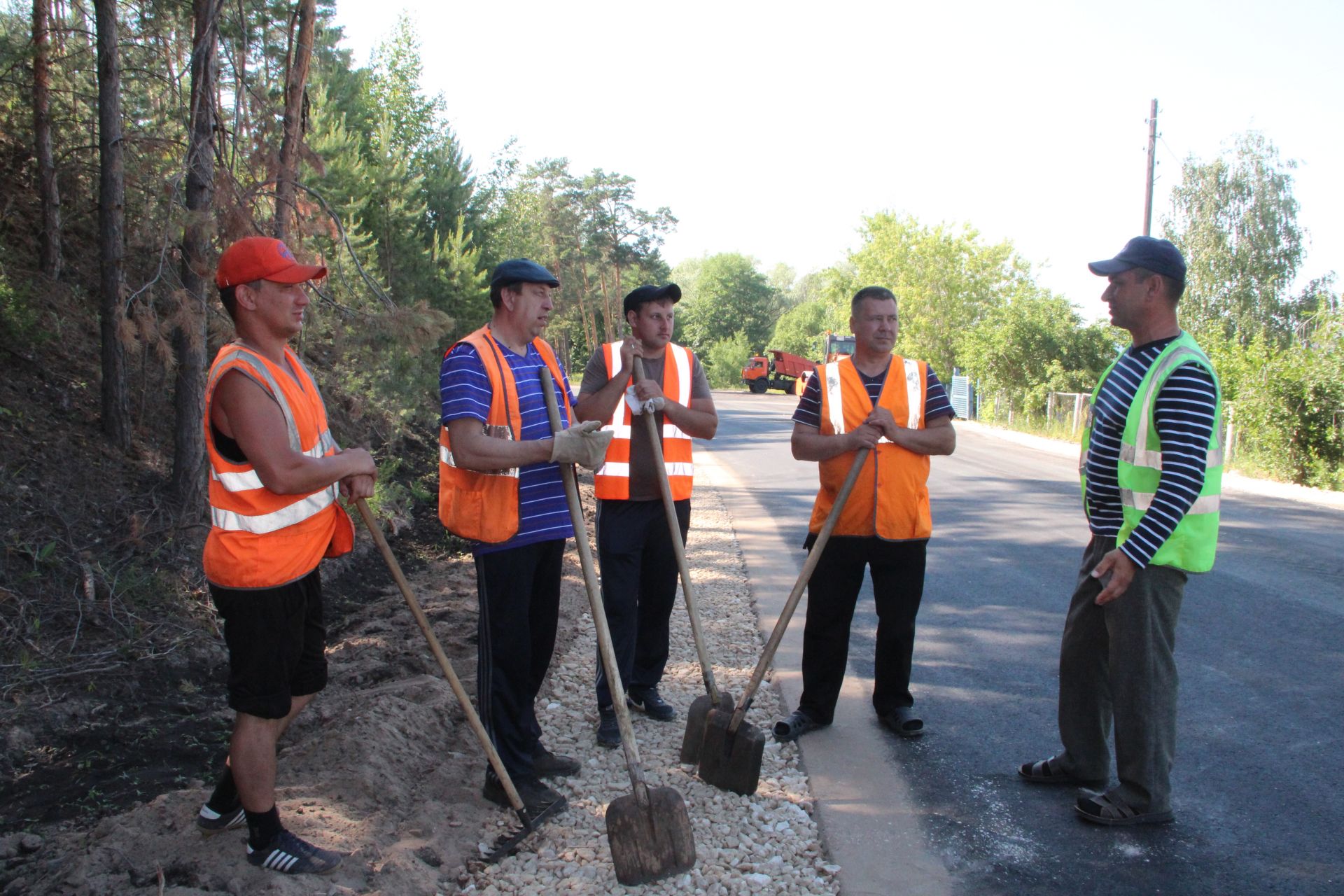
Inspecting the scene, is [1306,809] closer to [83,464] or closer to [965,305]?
[83,464]

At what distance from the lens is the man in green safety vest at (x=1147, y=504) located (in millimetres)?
3156

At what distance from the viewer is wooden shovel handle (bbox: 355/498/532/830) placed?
299 cm

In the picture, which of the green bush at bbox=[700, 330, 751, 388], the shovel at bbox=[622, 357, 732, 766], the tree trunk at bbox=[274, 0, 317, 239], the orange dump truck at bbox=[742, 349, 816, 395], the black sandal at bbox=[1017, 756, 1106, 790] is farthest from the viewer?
the green bush at bbox=[700, 330, 751, 388]

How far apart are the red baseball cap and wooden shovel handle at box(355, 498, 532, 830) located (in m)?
0.71

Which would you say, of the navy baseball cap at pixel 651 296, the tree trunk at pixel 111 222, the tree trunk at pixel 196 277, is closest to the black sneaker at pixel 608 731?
the navy baseball cap at pixel 651 296

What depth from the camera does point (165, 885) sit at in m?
2.69

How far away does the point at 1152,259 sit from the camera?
3.30 meters

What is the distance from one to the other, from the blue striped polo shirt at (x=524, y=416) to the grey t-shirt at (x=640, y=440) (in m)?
0.59

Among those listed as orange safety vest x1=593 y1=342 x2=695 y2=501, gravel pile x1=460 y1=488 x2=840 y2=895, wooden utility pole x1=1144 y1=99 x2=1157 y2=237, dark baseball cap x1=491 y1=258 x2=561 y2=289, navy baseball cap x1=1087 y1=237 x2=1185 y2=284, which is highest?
wooden utility pole x1=1144 y1=99 x2=1157 y2=237

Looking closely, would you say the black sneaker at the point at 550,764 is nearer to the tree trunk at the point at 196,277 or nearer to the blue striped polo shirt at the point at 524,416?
the blue striped polo shirt at the point at 524,416

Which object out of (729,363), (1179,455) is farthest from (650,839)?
(729,363)

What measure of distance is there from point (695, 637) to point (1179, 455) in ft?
6.25

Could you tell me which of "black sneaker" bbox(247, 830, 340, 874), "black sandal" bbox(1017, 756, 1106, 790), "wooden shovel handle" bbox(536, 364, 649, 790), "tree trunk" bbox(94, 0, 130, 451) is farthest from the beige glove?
"tree trunk" bbox(94, 0, 130, 451)

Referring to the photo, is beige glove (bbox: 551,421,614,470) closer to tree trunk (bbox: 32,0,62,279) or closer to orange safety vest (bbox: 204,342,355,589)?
orange safety vest (bbox: 204,342,355,589)
